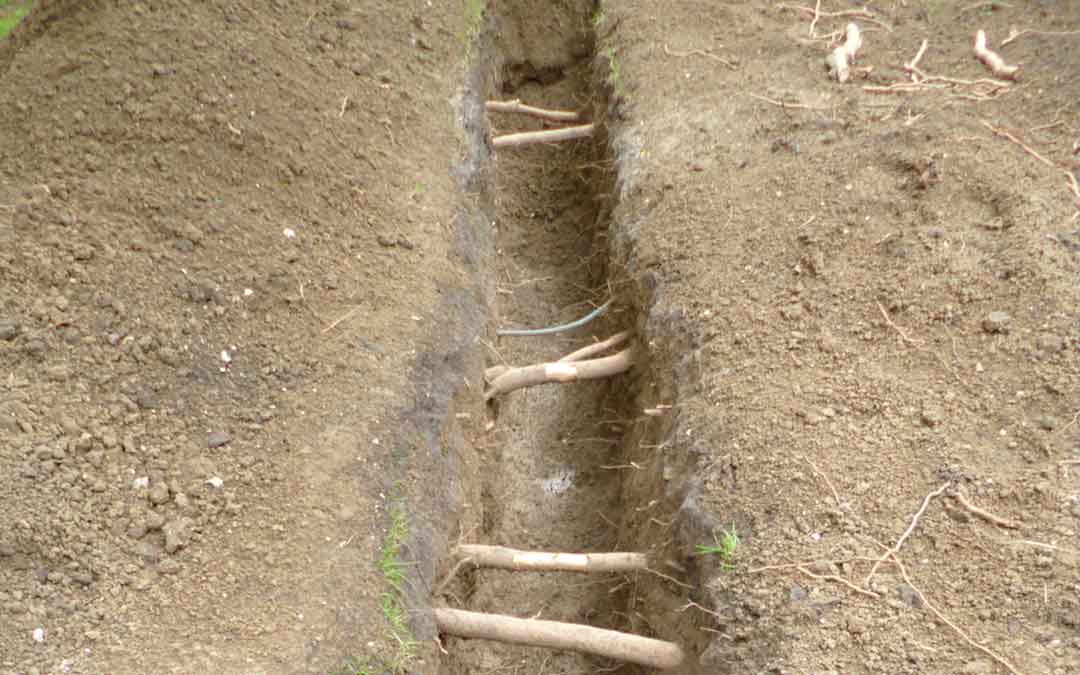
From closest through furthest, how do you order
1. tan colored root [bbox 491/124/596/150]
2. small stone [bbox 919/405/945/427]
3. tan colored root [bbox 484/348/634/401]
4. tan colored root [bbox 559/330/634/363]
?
small stone [bbox 919/405/945/427]
tan colored root [bbox 484/348/634/401]
tan colored root [bbox 559/330/634/363]
tan colored root [bbox 491/124/596/150]

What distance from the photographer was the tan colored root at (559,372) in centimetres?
386

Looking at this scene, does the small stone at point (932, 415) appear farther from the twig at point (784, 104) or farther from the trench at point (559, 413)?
the twig at point (784, 104)

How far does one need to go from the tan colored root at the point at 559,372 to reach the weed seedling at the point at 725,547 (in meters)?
1.32

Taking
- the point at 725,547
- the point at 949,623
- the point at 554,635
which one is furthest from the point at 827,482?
the point at 554,635

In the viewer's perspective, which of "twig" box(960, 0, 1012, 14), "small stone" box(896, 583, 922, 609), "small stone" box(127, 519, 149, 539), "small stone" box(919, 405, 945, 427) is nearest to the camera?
"small stone" box(896, 583, 922, 609)

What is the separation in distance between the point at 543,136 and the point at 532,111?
296 mm

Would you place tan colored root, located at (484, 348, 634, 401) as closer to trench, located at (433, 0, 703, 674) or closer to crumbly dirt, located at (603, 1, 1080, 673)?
trench, located at (433, 0, 703, 674)

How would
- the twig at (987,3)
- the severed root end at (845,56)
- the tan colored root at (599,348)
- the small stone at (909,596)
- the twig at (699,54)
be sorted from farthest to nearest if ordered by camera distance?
1. the twig at (699,54)
2. the twig at (987,3)
3. the severed root end at (845,56)
4. the tan colored root at (599,348)
5. the small stone at (909,596)

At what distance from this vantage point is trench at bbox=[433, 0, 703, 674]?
11.2 ft

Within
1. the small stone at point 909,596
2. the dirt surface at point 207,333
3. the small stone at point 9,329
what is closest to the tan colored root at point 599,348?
the dirt surface at point 207,333

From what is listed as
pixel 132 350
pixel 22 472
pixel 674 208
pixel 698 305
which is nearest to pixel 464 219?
pixel 674 208

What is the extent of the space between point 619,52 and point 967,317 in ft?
9.88

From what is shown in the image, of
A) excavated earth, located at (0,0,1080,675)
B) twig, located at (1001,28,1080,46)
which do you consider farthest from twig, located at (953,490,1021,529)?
twig, located at (1001,28,1080,46)

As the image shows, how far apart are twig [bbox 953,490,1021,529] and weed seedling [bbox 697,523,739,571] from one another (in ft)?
2.43
